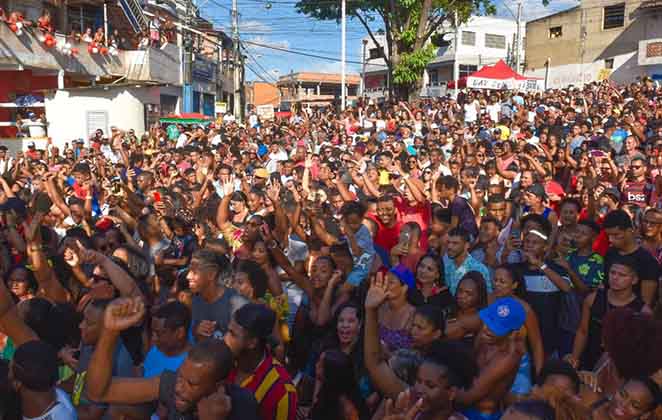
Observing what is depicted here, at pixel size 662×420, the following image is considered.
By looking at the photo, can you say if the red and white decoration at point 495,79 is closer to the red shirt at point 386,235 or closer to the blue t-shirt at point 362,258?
the red shirt at point 386,235

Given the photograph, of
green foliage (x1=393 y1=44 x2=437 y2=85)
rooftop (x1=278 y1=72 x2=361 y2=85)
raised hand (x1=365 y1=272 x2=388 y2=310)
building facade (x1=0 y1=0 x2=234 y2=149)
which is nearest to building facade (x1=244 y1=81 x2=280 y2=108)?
rooftop (x1=278 y1=72 x2=361 y2=85)

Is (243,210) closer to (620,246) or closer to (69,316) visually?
(69,316)

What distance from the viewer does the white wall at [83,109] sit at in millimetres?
20750

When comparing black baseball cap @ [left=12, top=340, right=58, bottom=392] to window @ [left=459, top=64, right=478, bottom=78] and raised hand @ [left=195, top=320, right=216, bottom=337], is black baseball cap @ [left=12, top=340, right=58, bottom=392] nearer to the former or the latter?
raised hand @ [left=195, top=320, right=216, bottom=337]

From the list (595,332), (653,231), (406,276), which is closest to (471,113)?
(653,231)

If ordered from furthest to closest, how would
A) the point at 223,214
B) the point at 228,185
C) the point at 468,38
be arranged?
1. the point at 468,38
2. the point at 228,185
3. the point at 223,214

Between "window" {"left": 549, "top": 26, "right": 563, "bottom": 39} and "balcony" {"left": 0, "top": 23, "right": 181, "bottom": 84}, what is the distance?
23730 millimetres

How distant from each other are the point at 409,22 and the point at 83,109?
12278 millimetres

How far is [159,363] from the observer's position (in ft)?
11.5

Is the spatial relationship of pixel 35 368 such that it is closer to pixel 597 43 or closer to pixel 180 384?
pixel 180 384

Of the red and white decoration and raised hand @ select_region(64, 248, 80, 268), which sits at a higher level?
the red and white decoration

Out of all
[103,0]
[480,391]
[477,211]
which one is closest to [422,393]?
[480,391]

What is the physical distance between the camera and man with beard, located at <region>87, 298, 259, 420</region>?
2793mm

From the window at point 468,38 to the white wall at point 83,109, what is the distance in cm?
3252
